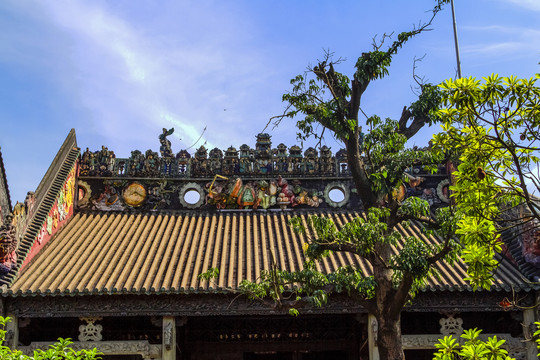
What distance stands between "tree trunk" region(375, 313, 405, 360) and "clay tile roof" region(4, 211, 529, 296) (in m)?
3.08

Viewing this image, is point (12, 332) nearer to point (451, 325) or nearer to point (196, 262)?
point (196, 262)

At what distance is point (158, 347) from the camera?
10547mm

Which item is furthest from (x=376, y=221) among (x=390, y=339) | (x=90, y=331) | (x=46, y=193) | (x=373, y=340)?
(x=46, y=193)

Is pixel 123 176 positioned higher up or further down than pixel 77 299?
higher up

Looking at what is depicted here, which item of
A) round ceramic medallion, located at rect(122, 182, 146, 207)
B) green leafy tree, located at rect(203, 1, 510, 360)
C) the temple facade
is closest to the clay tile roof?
the temple facade

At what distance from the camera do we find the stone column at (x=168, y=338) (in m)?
10.4

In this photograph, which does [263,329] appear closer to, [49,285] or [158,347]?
[158,347]

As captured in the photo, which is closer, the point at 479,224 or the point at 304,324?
the point at 479,224

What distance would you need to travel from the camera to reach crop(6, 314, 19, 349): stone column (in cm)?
1037

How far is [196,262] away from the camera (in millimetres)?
11180

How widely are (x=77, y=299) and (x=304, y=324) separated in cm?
459

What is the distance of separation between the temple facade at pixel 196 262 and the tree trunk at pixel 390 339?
7.43ft

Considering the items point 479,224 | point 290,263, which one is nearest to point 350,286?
point 479,224

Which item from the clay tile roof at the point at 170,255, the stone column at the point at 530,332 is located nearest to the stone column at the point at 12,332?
the clay tile roof at the point at 170,255
